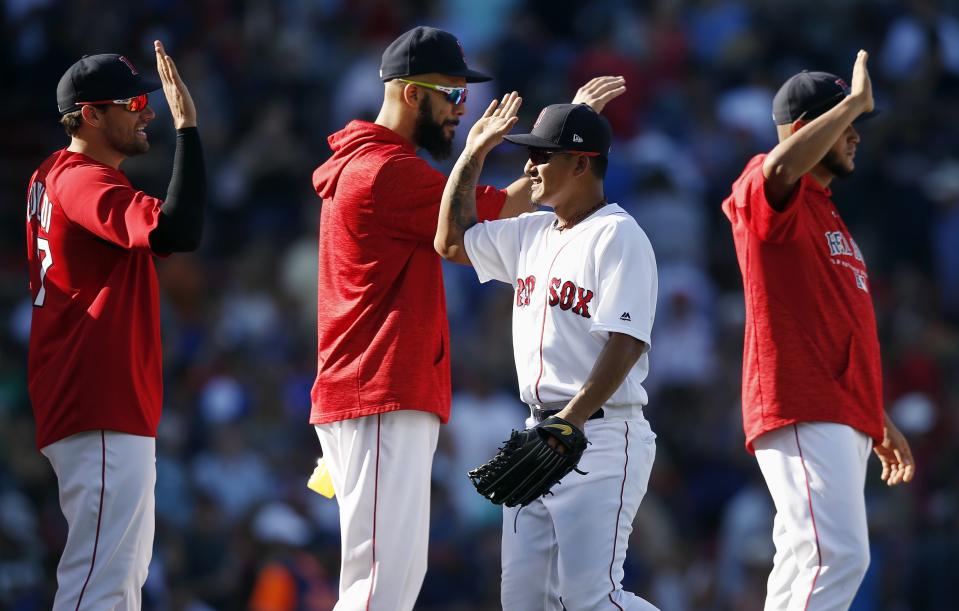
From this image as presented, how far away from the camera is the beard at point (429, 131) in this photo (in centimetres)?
598

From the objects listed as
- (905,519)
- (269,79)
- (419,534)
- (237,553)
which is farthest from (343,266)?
(269,79)

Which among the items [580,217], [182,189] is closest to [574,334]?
[580,217]

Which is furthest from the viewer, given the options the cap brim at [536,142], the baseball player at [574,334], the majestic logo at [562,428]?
the cap brim at [536,142]

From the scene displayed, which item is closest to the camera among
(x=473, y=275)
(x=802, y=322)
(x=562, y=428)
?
(x=562, y=428)

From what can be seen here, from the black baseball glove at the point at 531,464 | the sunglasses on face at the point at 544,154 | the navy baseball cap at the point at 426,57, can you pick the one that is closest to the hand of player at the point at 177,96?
the navy baseball cap at the point at 426,57

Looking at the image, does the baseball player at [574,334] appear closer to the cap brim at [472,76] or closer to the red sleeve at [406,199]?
the red sleeve at [406,199]

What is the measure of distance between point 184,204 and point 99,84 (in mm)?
765

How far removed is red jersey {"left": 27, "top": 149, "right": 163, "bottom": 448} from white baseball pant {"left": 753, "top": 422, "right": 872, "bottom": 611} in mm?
2412

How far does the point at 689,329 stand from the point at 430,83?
585cm

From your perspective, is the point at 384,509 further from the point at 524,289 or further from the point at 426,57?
the point at 426,57

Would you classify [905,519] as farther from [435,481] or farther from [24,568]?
[24,568]

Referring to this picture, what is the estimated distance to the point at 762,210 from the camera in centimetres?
563

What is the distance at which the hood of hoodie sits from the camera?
5.89 metres

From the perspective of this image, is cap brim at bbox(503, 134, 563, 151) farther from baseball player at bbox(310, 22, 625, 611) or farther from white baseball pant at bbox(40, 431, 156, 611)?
white baseball pant at bbox(40, 431, 156, 611)
